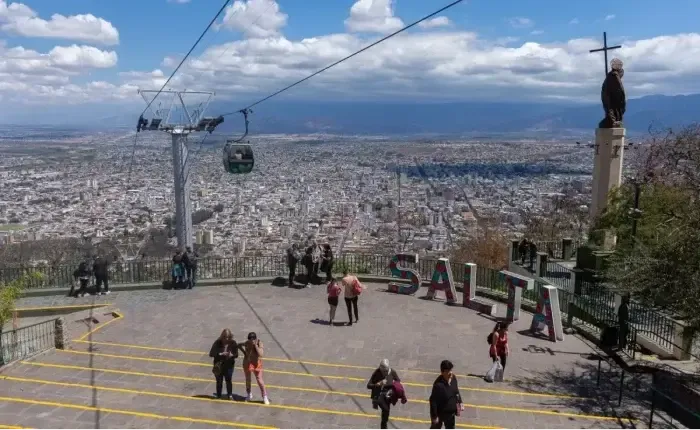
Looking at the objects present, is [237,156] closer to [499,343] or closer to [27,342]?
[27,342]

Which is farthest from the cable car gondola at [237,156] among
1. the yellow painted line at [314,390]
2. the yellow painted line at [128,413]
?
the yellow painted line at [128,413]

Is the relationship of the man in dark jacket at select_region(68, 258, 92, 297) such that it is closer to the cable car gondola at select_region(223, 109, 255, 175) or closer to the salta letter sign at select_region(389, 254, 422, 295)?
the cable car gondola at select_region(223, 109, 255, 175)

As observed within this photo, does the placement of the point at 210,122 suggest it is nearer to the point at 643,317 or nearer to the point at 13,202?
the point at 643,317

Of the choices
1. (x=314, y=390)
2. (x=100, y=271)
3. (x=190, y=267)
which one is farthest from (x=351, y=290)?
(x=100, y=271)

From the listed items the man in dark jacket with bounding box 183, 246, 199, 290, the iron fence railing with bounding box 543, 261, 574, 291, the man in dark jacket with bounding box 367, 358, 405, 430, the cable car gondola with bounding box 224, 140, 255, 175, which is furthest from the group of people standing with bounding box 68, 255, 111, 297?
the iron fence railing with bounding box 543, 261, 574, 291

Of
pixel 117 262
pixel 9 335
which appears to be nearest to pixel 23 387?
pixel 9 335
